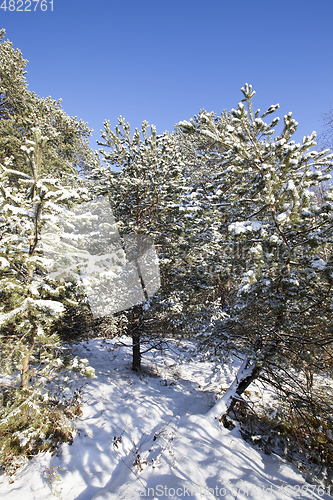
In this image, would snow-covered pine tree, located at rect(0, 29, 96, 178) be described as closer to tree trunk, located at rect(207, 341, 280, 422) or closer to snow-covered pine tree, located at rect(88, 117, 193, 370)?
snow-covered pine tree, located at rect(88, 117, 193, 370)

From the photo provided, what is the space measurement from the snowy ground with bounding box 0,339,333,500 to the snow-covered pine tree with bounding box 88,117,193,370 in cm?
251

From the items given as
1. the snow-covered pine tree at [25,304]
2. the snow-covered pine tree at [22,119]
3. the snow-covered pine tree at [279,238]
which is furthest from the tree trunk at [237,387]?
the snow-covered pine tree at [22,119]

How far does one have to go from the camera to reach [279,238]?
3627mm

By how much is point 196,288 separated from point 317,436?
14.8ft

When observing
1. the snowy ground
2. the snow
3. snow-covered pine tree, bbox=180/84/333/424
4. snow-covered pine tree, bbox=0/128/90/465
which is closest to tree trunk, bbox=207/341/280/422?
snow-covered pine tree, bbox=180/84/333/424

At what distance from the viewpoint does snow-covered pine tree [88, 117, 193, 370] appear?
22.5 ft

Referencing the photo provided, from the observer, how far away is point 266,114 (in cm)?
414

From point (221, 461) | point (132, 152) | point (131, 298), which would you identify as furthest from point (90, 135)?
point (221, 461)

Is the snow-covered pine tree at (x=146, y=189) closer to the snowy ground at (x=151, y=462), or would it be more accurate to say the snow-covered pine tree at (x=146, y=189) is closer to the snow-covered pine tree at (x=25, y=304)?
the snowy ground at (x=151, y=462)

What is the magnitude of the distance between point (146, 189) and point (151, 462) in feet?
22.7

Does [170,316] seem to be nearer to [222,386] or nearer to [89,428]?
[222,386]

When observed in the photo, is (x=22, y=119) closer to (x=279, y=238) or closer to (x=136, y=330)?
(x=136, y=330)

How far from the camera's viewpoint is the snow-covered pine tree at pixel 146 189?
6.86 metres

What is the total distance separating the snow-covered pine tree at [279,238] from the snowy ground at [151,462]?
984 mm
